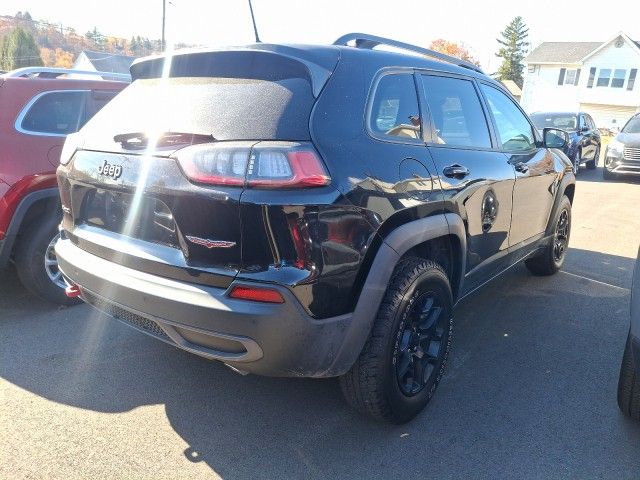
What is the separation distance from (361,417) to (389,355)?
0.55 metres

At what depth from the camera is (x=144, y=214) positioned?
2.39 m

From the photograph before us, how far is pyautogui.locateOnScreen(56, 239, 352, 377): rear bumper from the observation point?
2109mm

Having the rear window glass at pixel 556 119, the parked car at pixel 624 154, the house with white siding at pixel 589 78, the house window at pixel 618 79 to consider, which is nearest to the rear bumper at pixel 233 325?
the parked car at pixel 624 154

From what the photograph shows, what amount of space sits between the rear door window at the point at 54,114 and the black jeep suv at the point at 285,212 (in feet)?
4.90

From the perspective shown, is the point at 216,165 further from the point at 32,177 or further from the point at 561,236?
the point at 561,236

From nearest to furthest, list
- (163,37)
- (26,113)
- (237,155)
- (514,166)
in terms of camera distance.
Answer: (237,155), (514,166), (26,113), (163,37)

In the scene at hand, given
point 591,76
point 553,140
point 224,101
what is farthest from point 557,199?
point 591,76

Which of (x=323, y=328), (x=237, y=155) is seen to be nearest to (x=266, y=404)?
(x=323, y=328)

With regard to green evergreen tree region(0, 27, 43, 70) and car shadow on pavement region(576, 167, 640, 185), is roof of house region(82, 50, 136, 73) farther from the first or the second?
car shadow on pavement region(576, 167, 640, 185)

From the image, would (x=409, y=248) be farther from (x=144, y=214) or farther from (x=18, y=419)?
(x=18, y=419)

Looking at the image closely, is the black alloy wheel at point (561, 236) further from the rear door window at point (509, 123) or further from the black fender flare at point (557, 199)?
the rear door window at point (509, 123)

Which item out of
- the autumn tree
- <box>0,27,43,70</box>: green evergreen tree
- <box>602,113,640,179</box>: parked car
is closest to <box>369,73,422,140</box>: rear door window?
<box>602,113,640,179</box>: parked car

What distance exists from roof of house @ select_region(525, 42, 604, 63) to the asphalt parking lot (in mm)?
48423

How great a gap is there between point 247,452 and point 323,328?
0.82m
